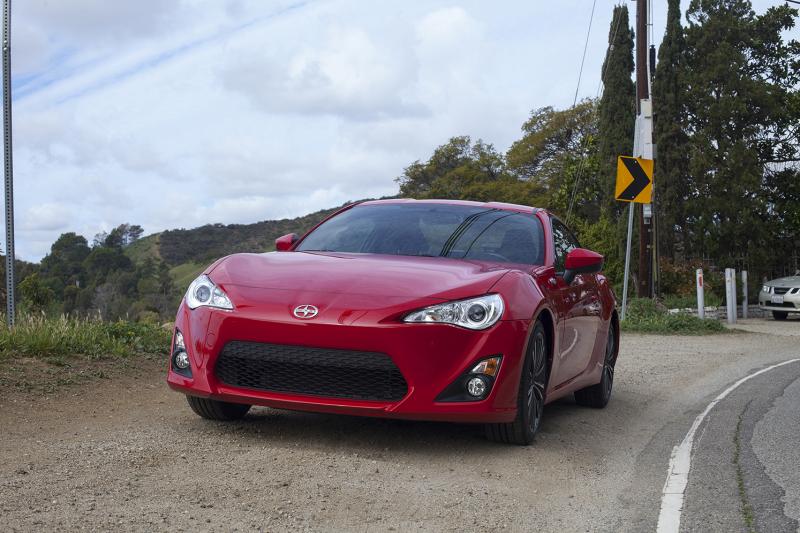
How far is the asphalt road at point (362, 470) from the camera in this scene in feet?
13.3

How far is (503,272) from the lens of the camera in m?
5.62

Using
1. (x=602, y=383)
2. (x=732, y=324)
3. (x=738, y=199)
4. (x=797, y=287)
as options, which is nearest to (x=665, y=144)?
(x=738, y=199)

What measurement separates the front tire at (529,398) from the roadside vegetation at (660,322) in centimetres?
1202

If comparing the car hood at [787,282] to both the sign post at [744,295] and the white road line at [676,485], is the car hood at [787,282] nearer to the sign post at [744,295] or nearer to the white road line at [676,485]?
the sign post at [744,295]

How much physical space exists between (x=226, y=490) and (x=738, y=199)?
26.2m

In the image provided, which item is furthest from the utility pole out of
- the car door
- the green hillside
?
the green hillside

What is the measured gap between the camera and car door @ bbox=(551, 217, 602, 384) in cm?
639

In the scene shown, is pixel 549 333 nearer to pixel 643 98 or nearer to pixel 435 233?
pixel 435 233

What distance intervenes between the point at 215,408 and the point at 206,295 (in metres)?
0.74

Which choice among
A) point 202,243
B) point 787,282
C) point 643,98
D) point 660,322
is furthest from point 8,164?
point 202,243

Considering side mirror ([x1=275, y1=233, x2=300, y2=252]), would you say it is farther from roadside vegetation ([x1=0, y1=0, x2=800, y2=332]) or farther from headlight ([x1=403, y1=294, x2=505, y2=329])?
roadside vegetation ([x1=0, y1=0, x2=800, y2=332])

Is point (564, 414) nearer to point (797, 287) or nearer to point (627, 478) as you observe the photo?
point (627, 478)

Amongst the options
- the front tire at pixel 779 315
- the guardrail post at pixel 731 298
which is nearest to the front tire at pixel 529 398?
the guardrail post at pixel 731 298

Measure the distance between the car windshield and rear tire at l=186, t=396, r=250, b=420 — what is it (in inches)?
46.4
